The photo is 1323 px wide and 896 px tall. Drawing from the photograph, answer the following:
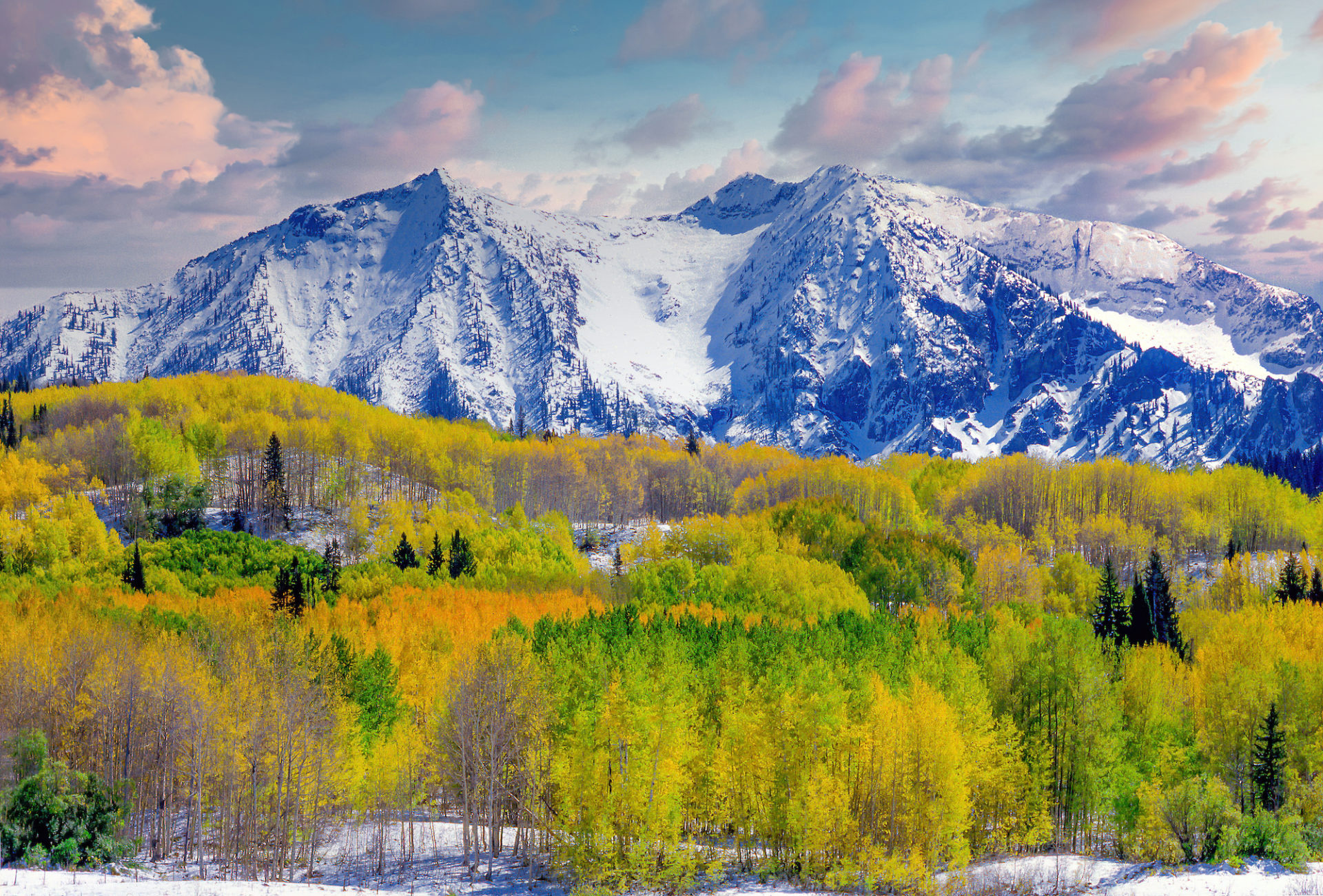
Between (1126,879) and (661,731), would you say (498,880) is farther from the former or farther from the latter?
(1126,879)

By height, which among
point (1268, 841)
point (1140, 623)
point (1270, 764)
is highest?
point (1140, 623)

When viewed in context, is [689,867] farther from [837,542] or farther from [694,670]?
[837,542]

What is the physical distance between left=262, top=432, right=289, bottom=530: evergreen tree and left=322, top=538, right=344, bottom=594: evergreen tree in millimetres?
11467

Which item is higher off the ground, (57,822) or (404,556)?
(404,556)

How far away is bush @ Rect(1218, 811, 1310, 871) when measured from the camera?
44156 mm

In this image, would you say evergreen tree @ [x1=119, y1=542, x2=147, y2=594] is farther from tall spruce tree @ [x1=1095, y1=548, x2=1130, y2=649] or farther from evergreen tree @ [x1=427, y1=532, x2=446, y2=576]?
tall spruce tree @ [x1=1095, y1=548, x2=1130, y2=649]

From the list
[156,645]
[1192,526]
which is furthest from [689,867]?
[1192,526]

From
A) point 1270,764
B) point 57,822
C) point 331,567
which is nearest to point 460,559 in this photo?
point 331,567

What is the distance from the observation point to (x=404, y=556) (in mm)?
128000

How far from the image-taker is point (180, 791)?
187ft

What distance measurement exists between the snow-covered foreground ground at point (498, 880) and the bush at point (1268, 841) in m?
0.77

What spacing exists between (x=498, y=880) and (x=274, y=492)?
117578mm

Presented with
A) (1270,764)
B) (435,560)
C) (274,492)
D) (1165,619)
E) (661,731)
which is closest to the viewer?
(661,731)

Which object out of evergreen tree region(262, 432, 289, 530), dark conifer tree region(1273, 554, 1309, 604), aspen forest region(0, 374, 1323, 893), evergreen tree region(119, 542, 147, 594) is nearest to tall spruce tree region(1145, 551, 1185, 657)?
aspen forest region(0, 374, 1323, 893)
